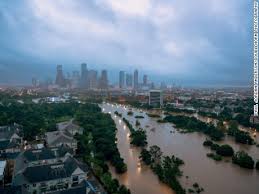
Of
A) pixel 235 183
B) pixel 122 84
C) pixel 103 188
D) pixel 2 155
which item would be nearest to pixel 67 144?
pixel 2 155

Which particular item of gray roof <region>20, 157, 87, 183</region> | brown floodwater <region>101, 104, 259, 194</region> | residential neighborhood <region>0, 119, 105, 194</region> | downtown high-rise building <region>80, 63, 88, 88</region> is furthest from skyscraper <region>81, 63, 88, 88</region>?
gray roof <region>20, 157, 87, 183</region>

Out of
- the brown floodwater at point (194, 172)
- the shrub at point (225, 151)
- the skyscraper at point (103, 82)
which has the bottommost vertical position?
the brown floodwater at point (194, 172)

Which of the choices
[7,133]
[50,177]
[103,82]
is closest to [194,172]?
[50,177]

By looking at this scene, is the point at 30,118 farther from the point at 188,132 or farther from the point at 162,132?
the point at 188,132

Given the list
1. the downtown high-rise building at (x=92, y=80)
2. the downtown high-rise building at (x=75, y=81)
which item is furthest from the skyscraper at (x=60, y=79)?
the downtown high-rise building at (x=92, y=80)

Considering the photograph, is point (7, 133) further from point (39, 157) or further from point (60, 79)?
point (60, 79)

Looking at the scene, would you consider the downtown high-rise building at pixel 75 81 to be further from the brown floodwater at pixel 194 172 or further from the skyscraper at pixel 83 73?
the brown floodwater at pixel 194 172

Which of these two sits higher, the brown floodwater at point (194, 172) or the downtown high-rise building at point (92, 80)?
the downtown high-rise building at point (92, 80)

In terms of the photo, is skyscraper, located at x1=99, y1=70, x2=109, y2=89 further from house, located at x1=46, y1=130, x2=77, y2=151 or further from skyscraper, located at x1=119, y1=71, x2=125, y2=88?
house, located at x1=46, y1=130, x2=77, y2=151
